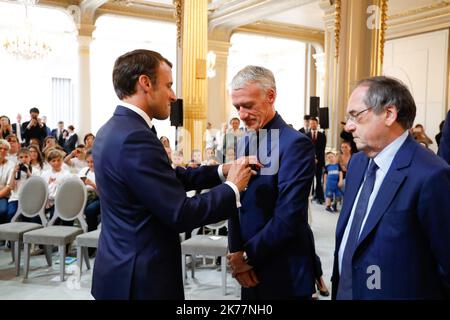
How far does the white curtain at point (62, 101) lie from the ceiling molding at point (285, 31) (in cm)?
649

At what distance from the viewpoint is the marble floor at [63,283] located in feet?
12.0

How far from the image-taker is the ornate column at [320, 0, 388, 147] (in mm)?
6414

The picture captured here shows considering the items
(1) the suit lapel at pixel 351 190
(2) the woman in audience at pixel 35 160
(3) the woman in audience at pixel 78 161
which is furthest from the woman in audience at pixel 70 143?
(1) the suit lapel at pixel 351 190

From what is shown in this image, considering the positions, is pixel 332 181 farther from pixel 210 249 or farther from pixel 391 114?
pixel 391 114

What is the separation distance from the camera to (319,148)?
26.0 feet

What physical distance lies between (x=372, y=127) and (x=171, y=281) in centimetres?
84

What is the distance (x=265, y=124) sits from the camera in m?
1.73

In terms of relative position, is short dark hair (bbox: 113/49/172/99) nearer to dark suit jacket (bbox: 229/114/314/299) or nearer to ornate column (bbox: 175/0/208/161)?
dark suit jacket (bbox: 229/114/314/299)

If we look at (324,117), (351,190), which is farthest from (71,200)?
(324,117)

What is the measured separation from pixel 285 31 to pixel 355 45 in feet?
22.4

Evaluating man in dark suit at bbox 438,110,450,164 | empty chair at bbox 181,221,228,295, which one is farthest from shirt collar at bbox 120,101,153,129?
empty chair at bbox 181,221,228,295

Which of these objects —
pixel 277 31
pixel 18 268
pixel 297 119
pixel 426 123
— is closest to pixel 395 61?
pixel 426 123
